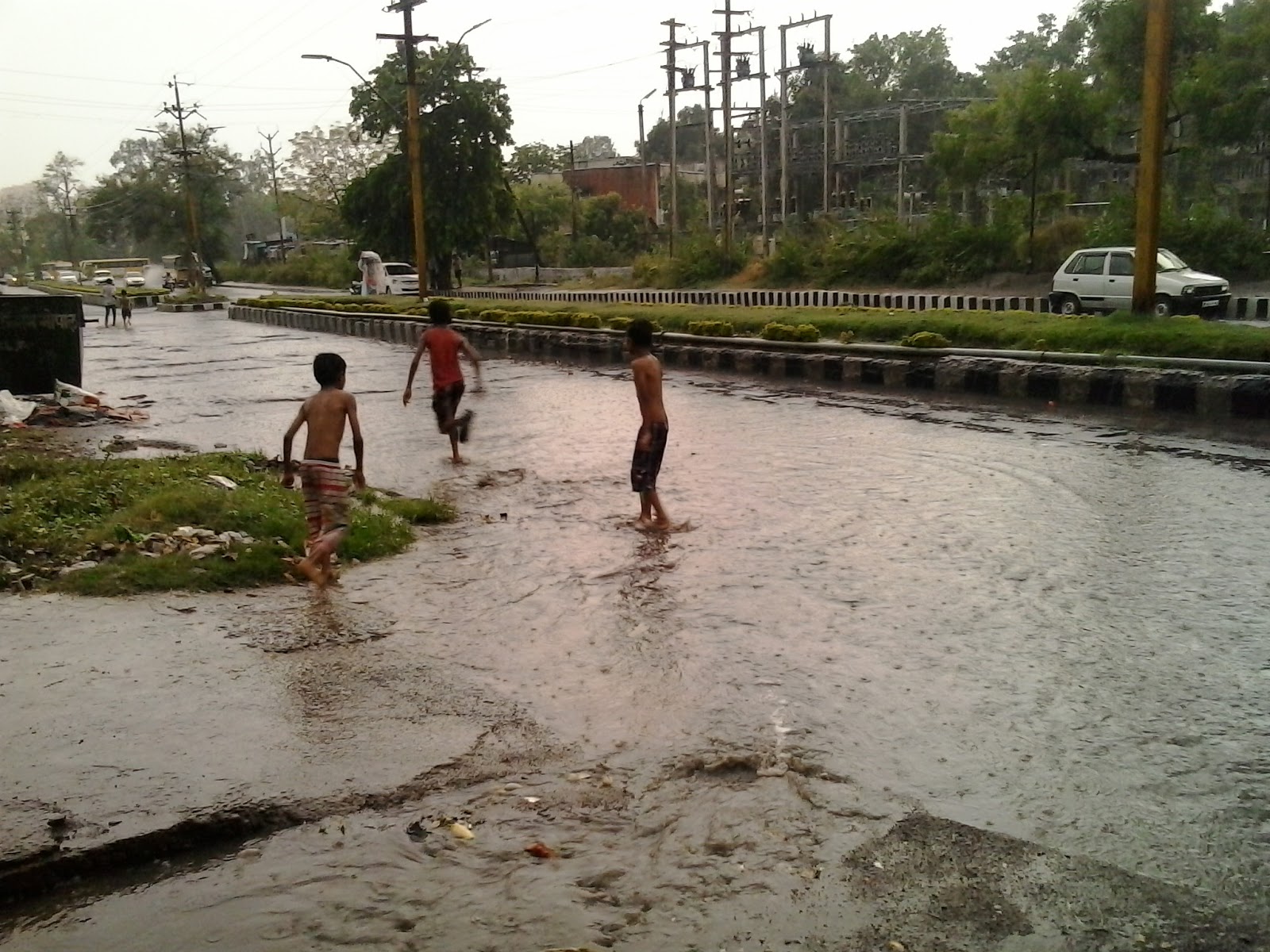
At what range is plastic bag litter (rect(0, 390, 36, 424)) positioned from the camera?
14248mm

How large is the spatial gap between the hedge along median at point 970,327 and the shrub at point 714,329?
1.3 inches

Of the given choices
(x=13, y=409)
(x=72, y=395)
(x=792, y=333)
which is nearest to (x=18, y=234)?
(x=72, y=395)

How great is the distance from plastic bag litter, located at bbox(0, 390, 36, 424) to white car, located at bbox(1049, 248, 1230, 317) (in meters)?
17.7

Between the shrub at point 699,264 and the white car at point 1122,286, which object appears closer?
the white car at point 1122,286

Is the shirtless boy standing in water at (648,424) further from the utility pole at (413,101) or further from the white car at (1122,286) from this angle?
the utility pole at (413,101)

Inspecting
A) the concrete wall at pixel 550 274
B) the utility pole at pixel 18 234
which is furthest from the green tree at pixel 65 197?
the concrete wall at pixel 550 274

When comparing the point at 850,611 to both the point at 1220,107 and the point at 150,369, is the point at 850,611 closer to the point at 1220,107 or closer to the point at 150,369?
the point at 150,369

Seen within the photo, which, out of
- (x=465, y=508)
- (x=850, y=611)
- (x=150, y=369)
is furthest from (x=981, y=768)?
(x=150, y=369)

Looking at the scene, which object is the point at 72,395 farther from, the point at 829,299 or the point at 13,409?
the point at 829,299

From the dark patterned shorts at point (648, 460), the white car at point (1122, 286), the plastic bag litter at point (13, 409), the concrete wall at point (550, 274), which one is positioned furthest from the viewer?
the concrete wall at point (550, 274)

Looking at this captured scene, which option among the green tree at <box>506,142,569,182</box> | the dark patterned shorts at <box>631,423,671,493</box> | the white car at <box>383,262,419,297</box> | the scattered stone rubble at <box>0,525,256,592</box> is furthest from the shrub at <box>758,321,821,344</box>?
the green tree at <box>506,142,569,182</box>

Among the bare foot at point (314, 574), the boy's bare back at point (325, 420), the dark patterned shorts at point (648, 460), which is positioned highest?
the boy's bare back at point (325, 420)

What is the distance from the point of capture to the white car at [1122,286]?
71.5 feet

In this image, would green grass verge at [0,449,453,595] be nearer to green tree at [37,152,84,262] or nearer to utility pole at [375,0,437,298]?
utility pole at [375,0,437,298]
